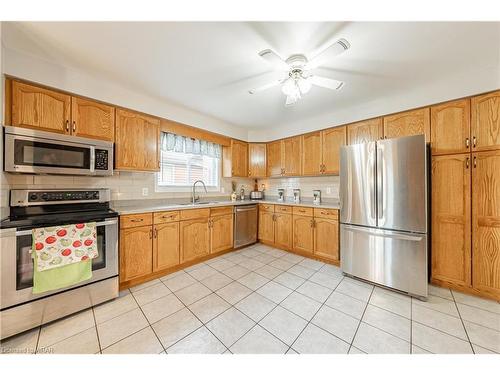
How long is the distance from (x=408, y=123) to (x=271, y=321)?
2.83 m

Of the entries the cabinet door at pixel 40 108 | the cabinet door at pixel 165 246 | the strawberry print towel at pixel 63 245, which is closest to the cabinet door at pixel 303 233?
the cabinet door at pixel 165 246

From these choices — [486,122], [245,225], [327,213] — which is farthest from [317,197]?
[486,122]

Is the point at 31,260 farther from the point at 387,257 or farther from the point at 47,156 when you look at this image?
the point at 387,257

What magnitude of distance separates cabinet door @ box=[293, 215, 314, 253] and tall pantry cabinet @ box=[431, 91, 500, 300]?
57.8 inches

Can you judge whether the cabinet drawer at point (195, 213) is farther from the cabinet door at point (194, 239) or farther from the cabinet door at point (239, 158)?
the cabinet door at point (239, 158)

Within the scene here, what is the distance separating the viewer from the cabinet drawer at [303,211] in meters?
3.08

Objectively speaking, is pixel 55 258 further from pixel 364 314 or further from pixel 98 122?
pixel 364 314

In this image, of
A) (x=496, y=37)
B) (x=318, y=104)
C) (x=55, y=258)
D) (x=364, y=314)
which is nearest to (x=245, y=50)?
(x=318, y=104)

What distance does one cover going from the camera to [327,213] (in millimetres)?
2895

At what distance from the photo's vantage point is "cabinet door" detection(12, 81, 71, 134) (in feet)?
5.58

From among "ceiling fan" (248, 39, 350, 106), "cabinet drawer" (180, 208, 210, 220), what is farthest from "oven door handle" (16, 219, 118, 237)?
"ceiling fan" (248, 39, 350, 106)

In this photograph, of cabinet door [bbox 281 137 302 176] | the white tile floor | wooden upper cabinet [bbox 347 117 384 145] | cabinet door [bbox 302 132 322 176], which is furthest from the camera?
cabinet door [bbox 281 137 302 176]

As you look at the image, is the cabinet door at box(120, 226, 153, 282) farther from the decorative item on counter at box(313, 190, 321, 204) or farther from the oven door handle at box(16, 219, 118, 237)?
the decorative item on counter at box(313, 190, 321, 204)

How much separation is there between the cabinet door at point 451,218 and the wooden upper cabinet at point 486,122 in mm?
165
